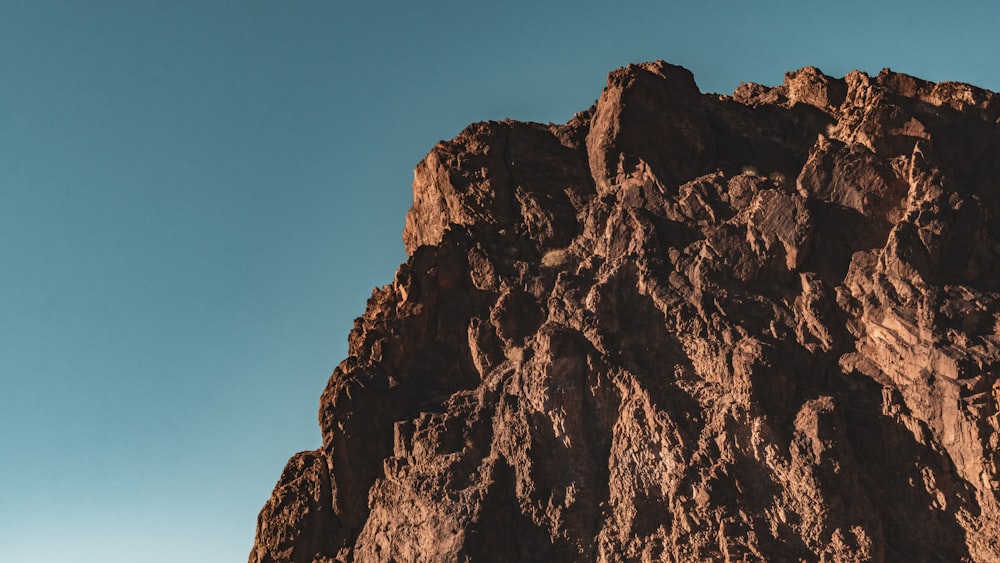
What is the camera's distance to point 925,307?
111 ft

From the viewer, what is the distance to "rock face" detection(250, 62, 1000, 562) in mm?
32281

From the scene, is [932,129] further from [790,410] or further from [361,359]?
[361,359]

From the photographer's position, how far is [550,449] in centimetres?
3516

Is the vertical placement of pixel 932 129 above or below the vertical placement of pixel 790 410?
above

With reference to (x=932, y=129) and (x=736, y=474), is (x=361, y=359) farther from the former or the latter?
(x=932, y=129)

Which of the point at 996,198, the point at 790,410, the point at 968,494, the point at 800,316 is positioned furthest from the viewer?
the point at 996,198

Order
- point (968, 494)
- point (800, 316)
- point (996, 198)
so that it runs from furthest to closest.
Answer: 1. point (996, 198)
2. point (800, 316)
3. point (968, 494)

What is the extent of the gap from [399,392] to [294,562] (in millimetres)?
6276

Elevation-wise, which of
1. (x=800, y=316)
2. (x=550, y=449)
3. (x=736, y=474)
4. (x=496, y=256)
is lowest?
(x=736, y=474)

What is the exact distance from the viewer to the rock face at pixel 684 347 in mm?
32281

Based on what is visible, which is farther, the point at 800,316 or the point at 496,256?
the point at 496,256

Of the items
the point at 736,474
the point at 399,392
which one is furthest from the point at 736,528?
the point at 399,392

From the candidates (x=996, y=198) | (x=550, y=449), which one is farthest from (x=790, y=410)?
(x=996, y=198)

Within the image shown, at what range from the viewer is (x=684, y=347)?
1417 inches
